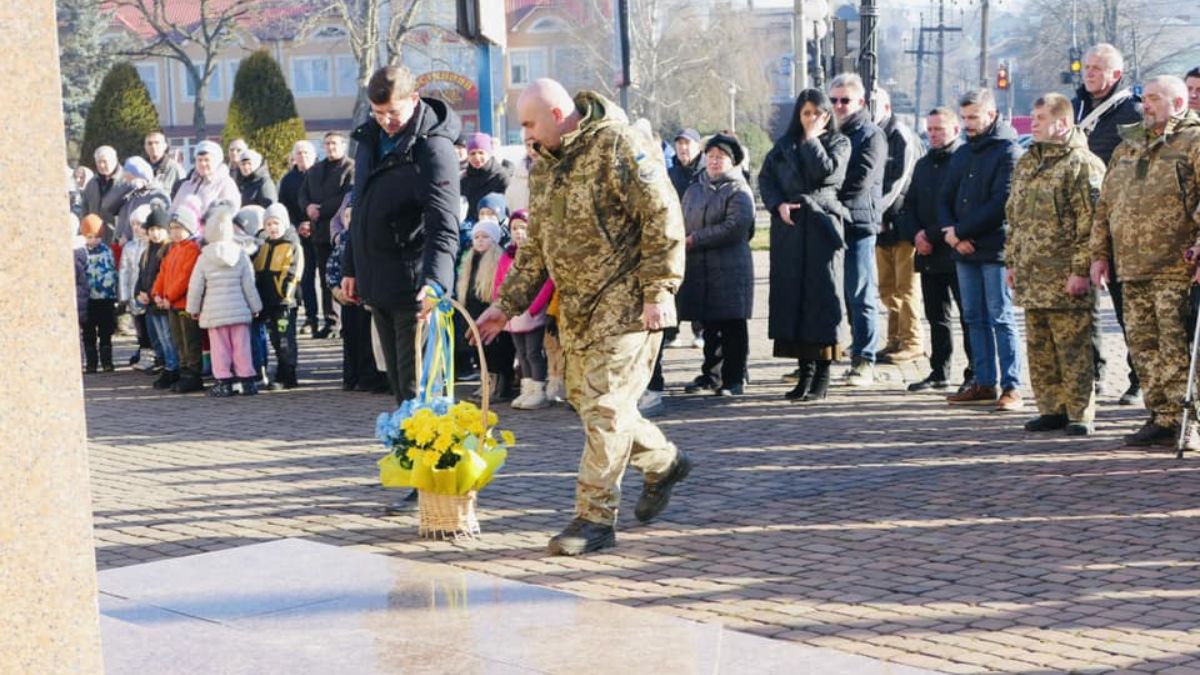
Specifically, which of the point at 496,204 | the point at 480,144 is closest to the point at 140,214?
the point at 480,144

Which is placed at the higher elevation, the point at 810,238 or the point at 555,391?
the point at 810,238

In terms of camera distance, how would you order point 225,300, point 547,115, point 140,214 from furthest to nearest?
point 140,214, point 225,300, point 547,115

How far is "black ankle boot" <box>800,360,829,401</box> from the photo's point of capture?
12.5m

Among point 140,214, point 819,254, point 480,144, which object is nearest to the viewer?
point 819,254

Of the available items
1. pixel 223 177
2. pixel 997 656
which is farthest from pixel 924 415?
pixel 223 177

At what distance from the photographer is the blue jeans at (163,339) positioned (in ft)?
49.4

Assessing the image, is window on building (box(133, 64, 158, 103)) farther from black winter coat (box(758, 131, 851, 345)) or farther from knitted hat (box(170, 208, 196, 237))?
black winter coat (box(758, 131, 851, 345))

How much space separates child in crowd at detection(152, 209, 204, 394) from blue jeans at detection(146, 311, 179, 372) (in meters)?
0.29

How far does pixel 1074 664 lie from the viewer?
5770 millimetres

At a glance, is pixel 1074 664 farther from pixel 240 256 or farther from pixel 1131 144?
pixel 240 256

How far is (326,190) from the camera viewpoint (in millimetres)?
16906

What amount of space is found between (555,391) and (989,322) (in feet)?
10.2

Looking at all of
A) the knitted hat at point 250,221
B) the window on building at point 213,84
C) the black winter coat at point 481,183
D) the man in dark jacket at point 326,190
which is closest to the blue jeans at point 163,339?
the knitted hat at point 250,221

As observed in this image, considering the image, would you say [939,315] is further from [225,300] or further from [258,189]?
[258,189]
